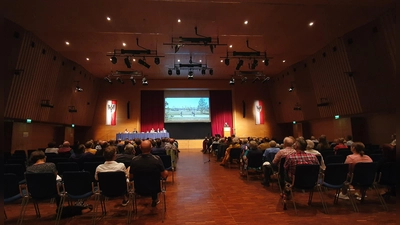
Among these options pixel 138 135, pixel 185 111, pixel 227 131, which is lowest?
pixel 138 135

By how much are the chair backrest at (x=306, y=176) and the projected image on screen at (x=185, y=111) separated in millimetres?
14538

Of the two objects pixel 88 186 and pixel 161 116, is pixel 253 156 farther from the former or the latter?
pixel 161 116

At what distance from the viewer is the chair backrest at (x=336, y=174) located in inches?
142

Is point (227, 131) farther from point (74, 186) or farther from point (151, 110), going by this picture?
point (74, 186)

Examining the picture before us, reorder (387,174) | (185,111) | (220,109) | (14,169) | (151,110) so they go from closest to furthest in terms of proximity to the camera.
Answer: (387,174) < (14,169) < (151,110) < (185,111) < (220,109)

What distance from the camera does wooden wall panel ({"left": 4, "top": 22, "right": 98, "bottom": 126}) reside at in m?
8.30

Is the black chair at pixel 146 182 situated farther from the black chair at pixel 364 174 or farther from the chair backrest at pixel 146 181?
the black chair at pixel 364 174

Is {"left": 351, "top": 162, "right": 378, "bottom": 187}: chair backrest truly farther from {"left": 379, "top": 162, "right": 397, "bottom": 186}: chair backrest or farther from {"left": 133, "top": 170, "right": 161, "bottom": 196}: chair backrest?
{"left": 133, "top": 170, "right": 161, "bottom": 196}: chair backrest

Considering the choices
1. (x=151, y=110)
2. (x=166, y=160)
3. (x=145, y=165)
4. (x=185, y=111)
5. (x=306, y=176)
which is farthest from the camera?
(x=185, y=111)

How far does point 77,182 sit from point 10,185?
3.05 feet

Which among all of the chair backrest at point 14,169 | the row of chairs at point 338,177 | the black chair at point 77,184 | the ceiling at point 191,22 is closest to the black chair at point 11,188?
the black chair at point 77,184

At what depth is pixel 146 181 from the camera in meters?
3.34

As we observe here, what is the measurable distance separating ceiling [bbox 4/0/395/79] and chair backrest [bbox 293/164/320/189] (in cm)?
515

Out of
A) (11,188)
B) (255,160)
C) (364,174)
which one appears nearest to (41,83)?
(11,188)
